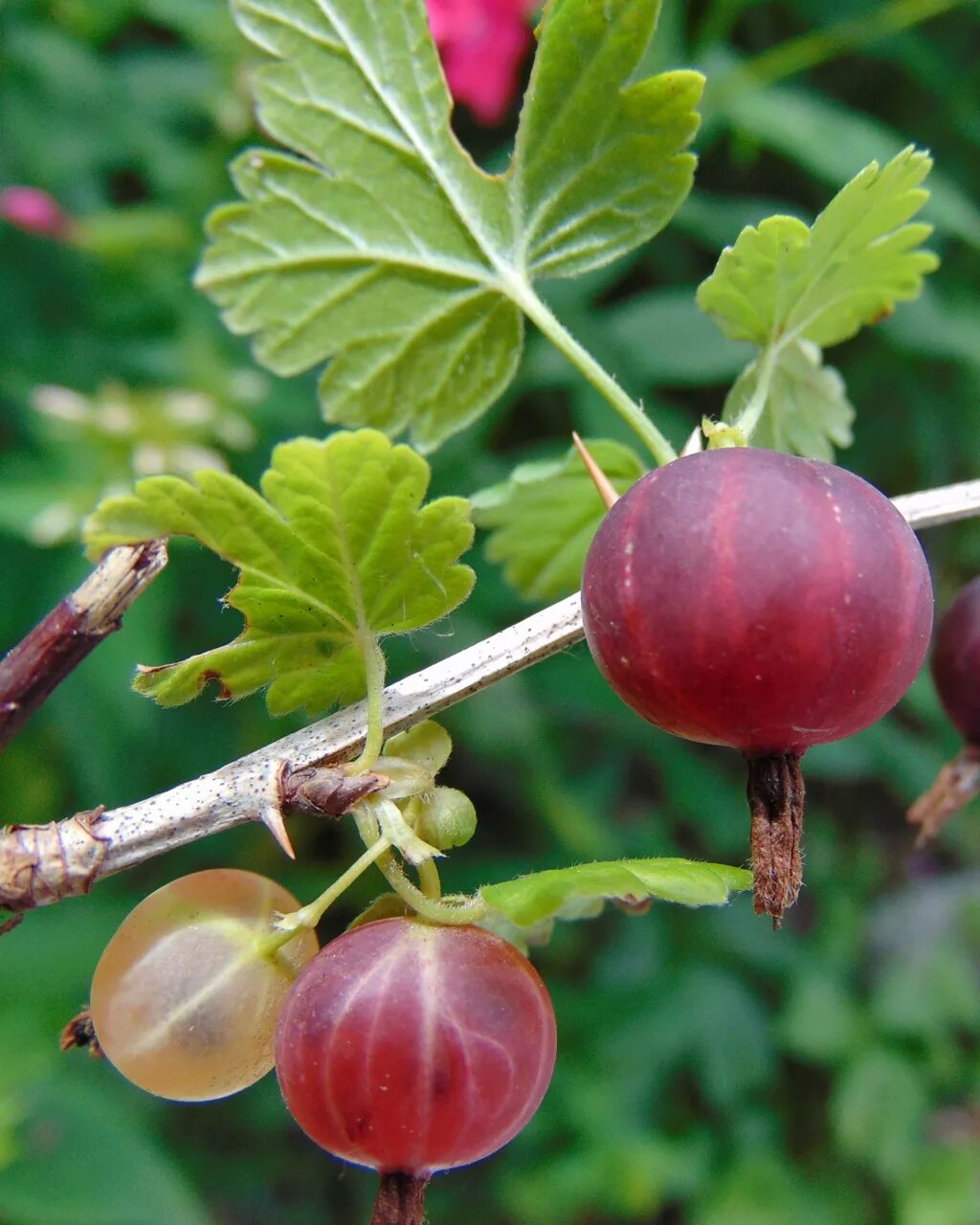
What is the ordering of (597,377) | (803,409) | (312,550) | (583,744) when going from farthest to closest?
(583,744)
(803,409)
(597,377)
(312,550)

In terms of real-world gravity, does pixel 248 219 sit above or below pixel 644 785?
above

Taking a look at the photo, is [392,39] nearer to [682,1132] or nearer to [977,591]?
[977,591]

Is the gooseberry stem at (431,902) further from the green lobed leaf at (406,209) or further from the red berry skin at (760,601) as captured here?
the green lobed leaf at (406,209)

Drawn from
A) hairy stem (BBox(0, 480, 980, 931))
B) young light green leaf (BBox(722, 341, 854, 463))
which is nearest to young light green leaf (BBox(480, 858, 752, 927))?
hairy stem (BBox(0, 480, 980, 931))

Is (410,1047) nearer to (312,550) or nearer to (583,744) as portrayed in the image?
(312,550)

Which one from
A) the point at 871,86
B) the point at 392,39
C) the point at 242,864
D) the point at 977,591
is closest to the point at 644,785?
the point at 242,864

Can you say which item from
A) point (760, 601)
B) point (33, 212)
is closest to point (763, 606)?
point (760, 601)
